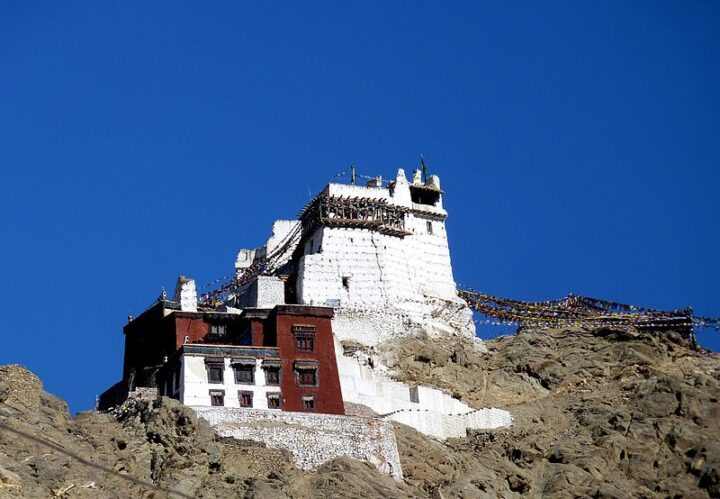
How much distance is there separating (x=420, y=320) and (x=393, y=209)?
28.3 feet

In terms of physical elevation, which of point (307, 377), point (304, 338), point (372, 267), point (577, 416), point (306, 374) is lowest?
point (577, 416)

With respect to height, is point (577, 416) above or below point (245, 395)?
above

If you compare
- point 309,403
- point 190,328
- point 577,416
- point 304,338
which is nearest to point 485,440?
point 577,416

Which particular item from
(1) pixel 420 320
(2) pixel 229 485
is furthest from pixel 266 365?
(1) pixel 420 320

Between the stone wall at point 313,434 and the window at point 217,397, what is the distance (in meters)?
1.30

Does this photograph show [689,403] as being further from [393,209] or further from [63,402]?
[63,402]

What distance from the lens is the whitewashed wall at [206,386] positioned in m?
90.2

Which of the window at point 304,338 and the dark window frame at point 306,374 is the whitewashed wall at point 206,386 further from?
the window at point 304,338

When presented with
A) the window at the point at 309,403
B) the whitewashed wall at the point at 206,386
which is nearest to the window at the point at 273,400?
the whitewashed wall at the point at 206,386

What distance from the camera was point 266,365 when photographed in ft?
303

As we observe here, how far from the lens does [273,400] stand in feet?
300

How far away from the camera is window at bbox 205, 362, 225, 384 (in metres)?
91.2

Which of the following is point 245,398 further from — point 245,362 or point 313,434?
point 313,434

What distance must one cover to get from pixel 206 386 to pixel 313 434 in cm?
672
